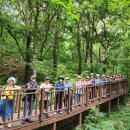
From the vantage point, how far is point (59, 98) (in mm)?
10750

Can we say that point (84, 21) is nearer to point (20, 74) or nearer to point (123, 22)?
point (123, 22)

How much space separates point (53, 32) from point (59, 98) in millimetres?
15719

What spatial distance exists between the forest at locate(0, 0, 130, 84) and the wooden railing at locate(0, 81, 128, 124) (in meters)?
4.98

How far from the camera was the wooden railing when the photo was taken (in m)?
8.61

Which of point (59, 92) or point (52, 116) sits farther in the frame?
point (59, 92)

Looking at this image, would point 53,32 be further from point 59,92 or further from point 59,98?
point 59,98

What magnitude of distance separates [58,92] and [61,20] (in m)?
12.9

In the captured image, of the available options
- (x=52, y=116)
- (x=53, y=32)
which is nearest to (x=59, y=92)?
(x=52, y=116)

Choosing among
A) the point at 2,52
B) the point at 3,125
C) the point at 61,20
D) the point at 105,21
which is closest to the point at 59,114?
the point at 3,125

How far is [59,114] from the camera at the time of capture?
36.2 feet

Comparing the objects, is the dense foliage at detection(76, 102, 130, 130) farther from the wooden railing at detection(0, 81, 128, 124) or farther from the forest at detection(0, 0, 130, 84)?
the forest at detection(0, 0, 130, 84)

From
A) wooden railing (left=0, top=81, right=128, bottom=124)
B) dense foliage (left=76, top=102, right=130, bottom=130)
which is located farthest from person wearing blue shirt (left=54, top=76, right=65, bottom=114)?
dense foliage (left=76, top=102, right=130, bottom=130)

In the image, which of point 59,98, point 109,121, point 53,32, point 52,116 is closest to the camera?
point 52,116

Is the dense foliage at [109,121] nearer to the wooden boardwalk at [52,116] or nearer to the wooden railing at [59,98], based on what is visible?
the wooden boardwalk at [52,116]
